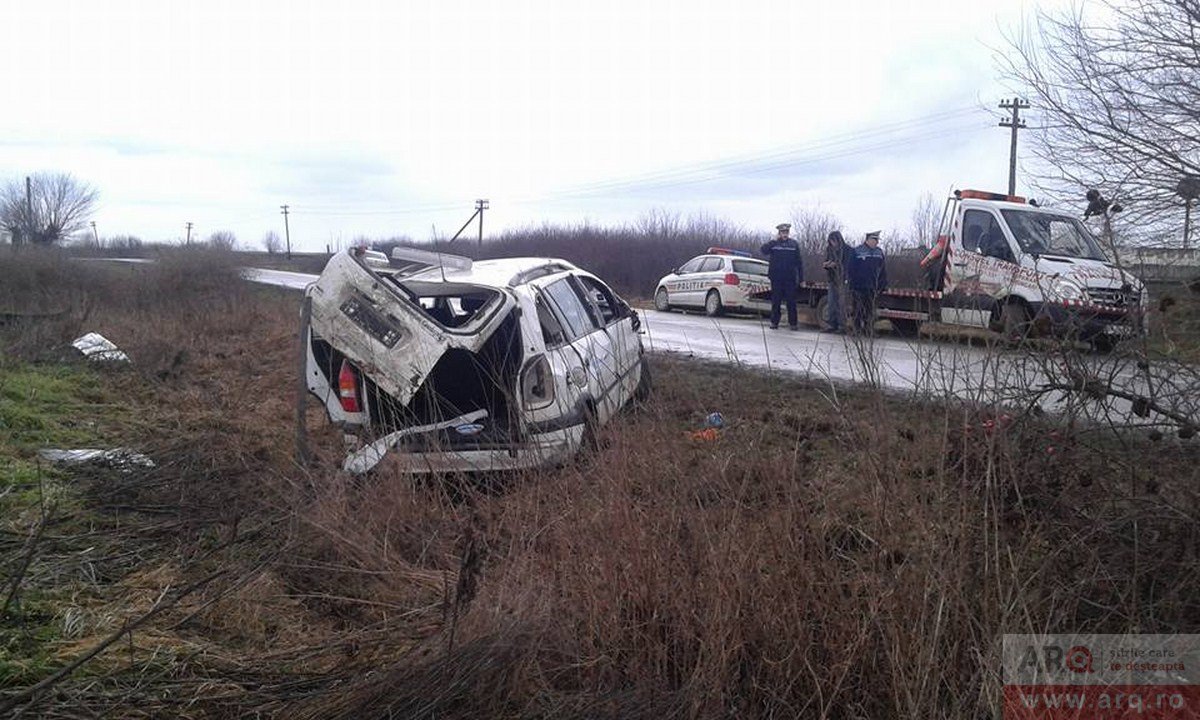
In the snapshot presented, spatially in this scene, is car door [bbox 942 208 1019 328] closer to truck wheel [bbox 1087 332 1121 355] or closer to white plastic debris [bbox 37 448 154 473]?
truck wheel [bbox 1087 332 1121 355]

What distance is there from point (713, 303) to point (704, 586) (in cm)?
1878

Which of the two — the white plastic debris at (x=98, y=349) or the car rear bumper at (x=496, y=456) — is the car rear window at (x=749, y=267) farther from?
the car rear bumper at (x=496, y=456)

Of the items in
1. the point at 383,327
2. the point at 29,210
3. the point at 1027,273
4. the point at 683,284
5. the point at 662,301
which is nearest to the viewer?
the point at 383,327

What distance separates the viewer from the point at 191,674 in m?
3.43

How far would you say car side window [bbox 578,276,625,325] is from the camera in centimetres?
840

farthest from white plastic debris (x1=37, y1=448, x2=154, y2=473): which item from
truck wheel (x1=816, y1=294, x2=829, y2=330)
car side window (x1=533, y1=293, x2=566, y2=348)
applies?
truck wheel (x1=816, y1=294, x2=829, y2=330)

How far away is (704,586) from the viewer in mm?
3520

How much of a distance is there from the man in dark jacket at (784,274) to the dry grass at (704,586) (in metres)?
12.5

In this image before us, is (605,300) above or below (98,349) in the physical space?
above

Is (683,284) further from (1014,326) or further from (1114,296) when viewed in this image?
(1014,326)

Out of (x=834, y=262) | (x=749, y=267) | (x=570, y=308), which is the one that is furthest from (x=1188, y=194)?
(x=749, y=267)

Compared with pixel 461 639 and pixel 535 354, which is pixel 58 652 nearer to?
pixel 461 639

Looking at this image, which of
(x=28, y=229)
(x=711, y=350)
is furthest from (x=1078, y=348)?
(x=28, y=229)

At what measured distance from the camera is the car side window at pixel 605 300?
840cm
